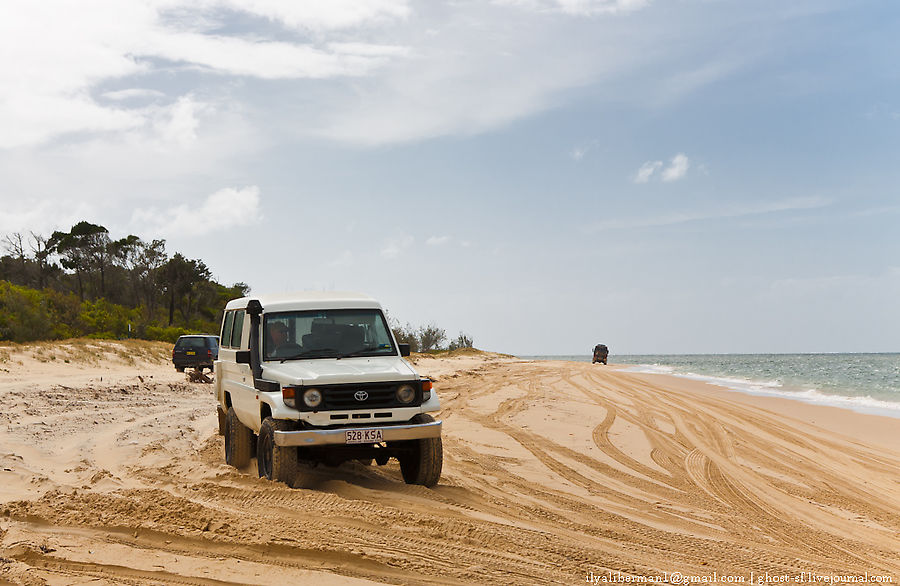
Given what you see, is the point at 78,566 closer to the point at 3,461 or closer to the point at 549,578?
the point at 549,578

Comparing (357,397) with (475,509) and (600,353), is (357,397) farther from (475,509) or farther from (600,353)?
(600,353)

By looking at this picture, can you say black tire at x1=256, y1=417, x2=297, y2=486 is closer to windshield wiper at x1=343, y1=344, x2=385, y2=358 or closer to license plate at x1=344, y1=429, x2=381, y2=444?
license plate at x1=344, y1=429, x2=381, y2=444

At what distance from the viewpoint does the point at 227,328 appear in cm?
1105

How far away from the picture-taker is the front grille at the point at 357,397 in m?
8.02

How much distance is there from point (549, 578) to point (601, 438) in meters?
8.13

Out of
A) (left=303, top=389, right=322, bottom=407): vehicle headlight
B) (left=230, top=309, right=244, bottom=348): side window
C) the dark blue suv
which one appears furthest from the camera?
the dark blue suv

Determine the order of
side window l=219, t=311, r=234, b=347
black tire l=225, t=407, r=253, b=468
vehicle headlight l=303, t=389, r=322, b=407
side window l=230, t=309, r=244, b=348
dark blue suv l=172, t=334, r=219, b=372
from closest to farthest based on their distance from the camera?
vehicle headlight l=303, t=389, r=322, b=407, black tire l=225, t=407, r=253, b=468, side window l=230, t=309, r=244, b=348, side window l=219, t=311, r=234, b=347, dark blue suv l=172, t=334, r=219, b=372

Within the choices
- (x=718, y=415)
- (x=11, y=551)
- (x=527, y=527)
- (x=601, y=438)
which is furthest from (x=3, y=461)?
(x=718, y=415)

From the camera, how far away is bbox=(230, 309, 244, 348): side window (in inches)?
400

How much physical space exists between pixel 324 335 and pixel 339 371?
3.39ft

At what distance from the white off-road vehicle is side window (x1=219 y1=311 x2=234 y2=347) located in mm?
890

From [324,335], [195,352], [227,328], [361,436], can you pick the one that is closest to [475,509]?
[361,436]

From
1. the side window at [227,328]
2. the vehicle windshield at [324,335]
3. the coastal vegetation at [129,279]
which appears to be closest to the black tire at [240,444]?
the side window at [227,328]

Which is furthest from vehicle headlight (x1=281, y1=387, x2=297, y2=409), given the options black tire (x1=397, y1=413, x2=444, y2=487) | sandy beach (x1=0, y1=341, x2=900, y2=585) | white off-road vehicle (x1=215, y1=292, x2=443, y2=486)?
black tire (x1=397, y1=413, x2=444, y2=487)
